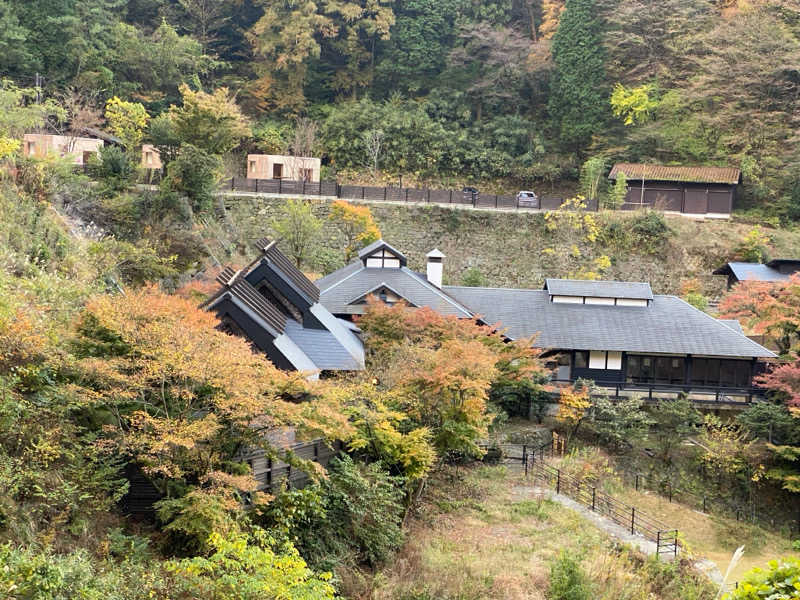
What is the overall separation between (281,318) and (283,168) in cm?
2499

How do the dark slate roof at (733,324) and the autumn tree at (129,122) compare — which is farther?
the autumn tree at (129,122)

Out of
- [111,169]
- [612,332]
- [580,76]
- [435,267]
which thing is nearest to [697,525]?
[612,332]

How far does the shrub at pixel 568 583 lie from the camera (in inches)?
507

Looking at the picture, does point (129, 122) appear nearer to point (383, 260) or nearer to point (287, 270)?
point (383, 260)

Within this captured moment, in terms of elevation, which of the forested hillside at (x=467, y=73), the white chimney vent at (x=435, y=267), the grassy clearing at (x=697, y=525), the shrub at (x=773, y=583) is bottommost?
the grassy clearing at (x=697, y=525)

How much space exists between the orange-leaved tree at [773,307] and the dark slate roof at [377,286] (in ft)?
30.7

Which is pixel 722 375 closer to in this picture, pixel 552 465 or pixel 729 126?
pixel 552 465

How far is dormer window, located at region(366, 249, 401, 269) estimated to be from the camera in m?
26.5

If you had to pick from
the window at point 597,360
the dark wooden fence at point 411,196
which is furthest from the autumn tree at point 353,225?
the window at point 597,360

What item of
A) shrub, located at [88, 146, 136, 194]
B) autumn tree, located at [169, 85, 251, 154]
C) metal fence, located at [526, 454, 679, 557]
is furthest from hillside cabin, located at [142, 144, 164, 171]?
metal fence, located at [526, 454, 679, 557]

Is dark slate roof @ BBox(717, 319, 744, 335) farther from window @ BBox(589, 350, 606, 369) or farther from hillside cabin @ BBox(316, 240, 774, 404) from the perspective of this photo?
window @ BBox(589, 350, 606, 369)

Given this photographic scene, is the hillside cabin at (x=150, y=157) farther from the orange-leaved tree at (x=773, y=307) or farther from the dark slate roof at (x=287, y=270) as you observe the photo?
the orange-leaved tree at (x=773, y=307)

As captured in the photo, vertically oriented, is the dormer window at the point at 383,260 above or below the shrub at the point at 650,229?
below

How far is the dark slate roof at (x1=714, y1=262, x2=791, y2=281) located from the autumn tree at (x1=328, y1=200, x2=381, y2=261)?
587 inches
